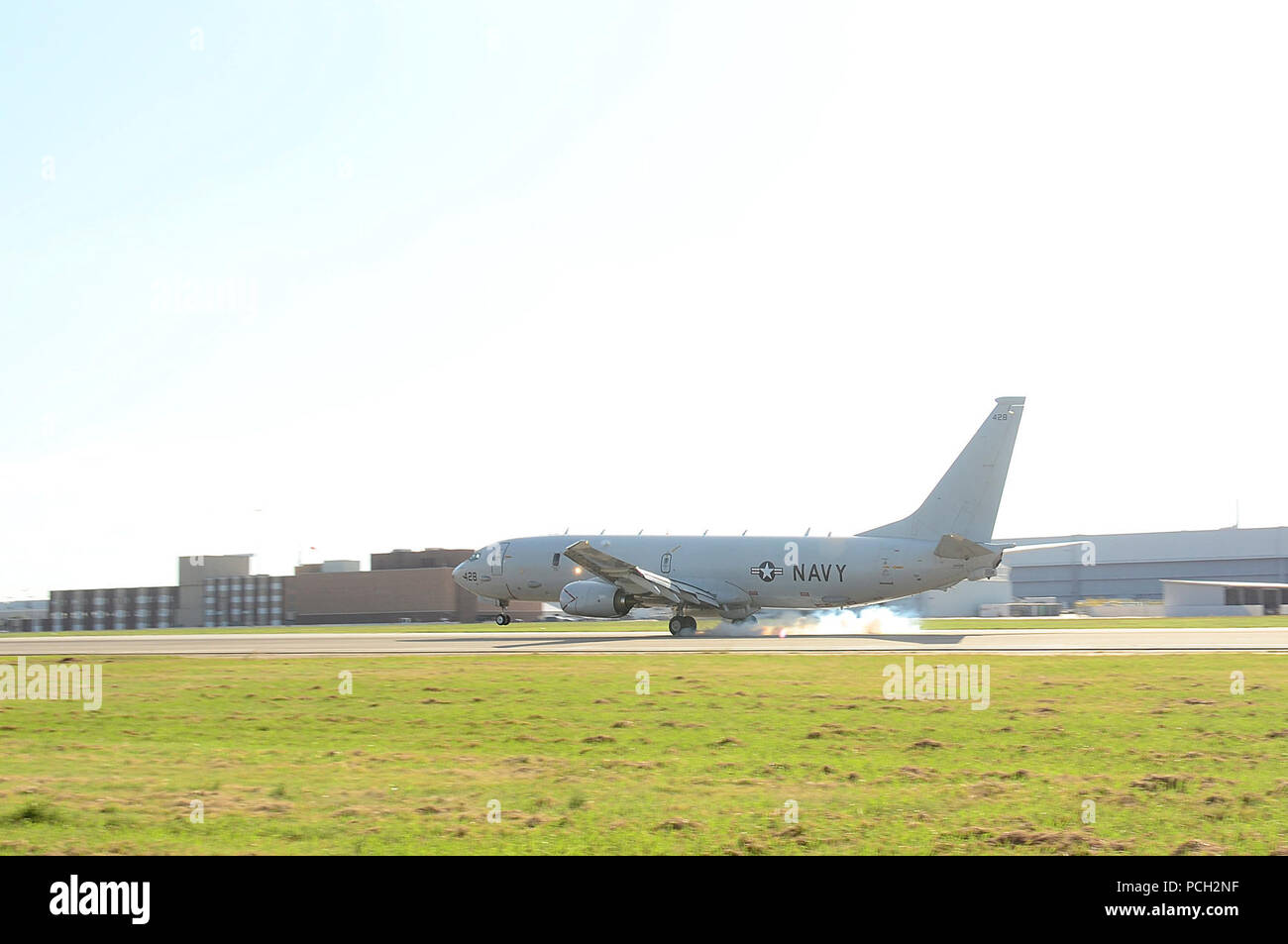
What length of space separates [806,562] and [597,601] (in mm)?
10808

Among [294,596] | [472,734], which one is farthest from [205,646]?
[294,596]

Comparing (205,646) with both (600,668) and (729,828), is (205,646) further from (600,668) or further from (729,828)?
(729,828)

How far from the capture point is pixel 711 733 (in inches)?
758

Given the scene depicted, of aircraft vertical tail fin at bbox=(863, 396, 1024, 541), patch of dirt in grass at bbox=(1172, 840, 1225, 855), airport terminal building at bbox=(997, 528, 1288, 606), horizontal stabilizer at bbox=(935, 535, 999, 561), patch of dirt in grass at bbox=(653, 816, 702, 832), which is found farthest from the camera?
airport terminal building at bbox=(997, 528, 1288, 606)

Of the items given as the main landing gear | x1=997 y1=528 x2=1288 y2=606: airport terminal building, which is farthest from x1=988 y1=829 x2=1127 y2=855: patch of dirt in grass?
x1=997 y1=528 x2=1288 y2=606: airport terminal building

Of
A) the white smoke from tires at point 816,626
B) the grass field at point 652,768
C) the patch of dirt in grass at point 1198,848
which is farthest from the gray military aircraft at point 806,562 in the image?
the patch of dirt in grass at point 1198,848

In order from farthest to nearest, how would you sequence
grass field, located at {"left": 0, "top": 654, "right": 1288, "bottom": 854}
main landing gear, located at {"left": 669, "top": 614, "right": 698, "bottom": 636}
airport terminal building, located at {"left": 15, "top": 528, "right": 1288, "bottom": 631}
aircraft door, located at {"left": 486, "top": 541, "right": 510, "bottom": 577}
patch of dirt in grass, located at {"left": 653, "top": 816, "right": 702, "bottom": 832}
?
1. airport terminal building, located at {"left": 15, "top": 528, "right": 1288, "bottom": 631}
2. aircraft door, located at {"left": 486, "top": 541, "right": 510, "bottom": 577}
3. main landing gear, located at {"left": 669, "top": 614, "right": 698, "bottom": 636}
4. patch of dirt in grass, located at {"left": 653, "top": 816, "right": 702, "bottom": 832}
5. grass field, located at {"left": 0, "top": 654, "right": 1288, "bottom": 854}

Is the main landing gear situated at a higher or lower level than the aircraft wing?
lower

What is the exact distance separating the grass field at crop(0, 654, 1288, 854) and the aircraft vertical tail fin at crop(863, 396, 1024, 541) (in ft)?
76.3

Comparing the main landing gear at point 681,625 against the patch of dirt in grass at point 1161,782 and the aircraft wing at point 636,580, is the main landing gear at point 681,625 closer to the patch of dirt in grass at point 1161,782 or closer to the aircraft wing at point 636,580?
the aircraft wing at point 636,580

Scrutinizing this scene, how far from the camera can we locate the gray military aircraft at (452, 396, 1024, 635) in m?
51.8

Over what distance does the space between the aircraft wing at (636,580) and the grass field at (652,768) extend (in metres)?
25.2

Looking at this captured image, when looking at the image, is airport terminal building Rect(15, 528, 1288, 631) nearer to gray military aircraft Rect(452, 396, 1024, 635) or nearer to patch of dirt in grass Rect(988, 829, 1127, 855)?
gray military aircraft Rect(452, 396, 1024, 635)

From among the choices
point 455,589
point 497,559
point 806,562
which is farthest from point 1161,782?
point 455,589
